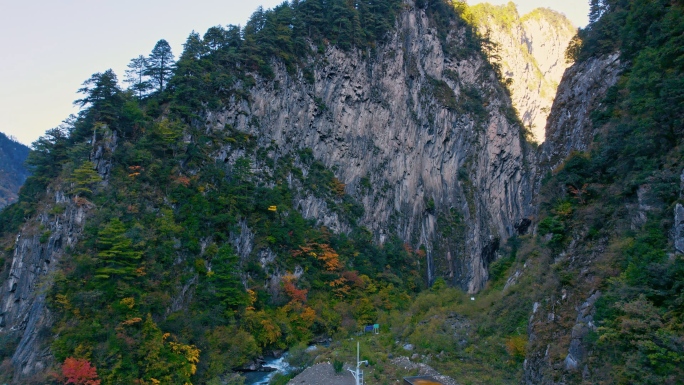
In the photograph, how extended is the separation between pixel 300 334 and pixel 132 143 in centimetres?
2005

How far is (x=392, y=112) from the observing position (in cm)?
6200

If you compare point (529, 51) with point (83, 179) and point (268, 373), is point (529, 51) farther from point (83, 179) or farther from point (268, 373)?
point (83, 179)

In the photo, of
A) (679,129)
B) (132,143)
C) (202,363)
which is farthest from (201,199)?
(679,129)

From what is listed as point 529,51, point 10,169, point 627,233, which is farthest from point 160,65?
point 10,169

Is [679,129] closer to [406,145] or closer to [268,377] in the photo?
[268,377]

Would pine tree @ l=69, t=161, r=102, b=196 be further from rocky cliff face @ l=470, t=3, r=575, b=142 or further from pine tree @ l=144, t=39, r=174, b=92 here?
rocky cliff face @ l=470, t=3, r=575, b=142

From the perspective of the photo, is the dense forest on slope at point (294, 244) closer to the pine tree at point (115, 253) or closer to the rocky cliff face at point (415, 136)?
the pine tree at point (115, 253)

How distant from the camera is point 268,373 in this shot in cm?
3519

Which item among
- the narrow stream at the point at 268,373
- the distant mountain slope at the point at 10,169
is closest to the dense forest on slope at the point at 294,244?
the narrow stream at the point at 268,373

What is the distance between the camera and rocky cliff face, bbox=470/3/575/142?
79812 millimetres

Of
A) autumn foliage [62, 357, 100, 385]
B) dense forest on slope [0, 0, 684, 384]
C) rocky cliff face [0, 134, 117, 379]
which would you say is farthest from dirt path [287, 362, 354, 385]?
rocky cliff face [0, 134, 117, 379]

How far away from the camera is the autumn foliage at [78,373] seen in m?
25.3

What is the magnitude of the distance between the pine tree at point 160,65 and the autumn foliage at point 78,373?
25871mm

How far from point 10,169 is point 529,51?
107040mm
